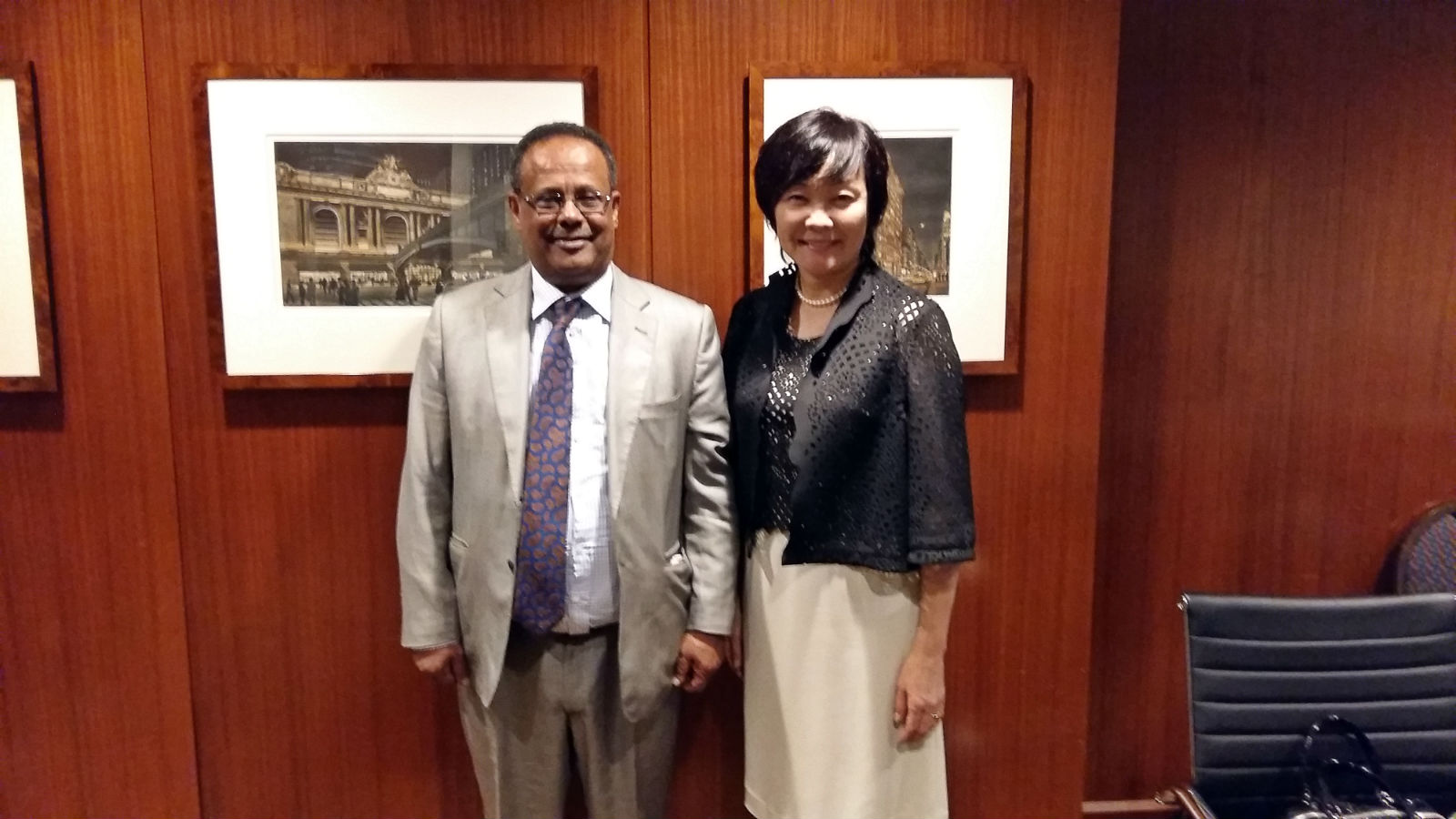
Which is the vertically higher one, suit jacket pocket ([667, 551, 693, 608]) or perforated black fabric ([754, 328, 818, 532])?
perforated black fabric ([754, 328, 818, 532])

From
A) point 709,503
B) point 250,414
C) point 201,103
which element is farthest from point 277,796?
point 201,103

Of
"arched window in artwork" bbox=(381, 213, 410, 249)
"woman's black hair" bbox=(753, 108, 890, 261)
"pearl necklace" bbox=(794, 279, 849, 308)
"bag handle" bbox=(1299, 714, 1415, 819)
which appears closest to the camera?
"woman's black hair" bbox=(753, 108, 890, 261)

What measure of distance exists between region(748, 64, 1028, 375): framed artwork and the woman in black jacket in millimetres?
312

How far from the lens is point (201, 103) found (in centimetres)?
158

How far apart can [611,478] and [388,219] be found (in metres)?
0.71

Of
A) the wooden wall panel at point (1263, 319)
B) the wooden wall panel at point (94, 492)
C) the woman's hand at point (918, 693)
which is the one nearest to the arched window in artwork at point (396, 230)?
the wooden wall panel at point (94, 492)

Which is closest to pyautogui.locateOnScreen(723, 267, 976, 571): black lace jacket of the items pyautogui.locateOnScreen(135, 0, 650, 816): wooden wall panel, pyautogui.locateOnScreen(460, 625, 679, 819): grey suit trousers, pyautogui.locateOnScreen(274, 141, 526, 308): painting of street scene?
pyautogui.locateOnScreen(460, 625, 679, 819): grey suit trousers

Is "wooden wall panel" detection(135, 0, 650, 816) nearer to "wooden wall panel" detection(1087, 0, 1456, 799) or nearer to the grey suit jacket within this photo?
the grey suit jacket

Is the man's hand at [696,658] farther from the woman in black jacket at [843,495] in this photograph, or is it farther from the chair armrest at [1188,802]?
the chair armrest at [1188,802]

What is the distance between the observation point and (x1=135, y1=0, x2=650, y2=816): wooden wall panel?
161 centimetres

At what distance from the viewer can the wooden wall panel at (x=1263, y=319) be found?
6.34 feet

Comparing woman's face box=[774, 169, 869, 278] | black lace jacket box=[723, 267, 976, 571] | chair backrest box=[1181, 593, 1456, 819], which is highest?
woman's face box=[774, 169, 869, 278]

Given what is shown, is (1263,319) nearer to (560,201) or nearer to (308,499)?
(560,201)

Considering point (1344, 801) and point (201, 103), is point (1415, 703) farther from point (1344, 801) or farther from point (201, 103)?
point (201, 103)
